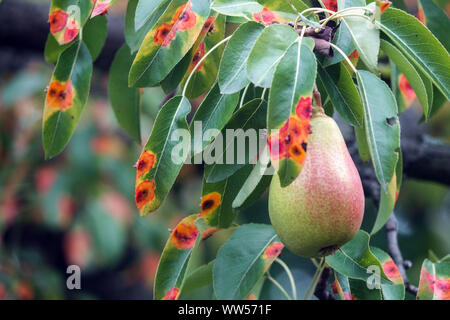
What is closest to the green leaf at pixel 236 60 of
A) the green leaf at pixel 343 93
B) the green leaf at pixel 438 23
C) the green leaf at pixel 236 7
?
the green leaf at pixel 236 7

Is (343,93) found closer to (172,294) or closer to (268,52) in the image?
(268,52)

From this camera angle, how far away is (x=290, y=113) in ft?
2.53

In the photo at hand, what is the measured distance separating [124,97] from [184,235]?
1.23 feet

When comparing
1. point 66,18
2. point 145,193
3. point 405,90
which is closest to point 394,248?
point 405,90

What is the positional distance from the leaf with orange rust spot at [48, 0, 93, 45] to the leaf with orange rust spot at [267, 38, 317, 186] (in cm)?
37

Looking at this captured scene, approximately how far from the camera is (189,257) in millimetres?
1053

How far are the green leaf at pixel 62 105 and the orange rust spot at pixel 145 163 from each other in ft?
0.75

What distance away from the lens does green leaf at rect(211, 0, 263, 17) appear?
2.85 feet

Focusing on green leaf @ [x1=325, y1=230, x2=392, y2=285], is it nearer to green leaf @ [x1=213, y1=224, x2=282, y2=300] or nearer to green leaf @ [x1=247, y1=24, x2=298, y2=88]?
green leaf @ [x1=213, y1=224, x2=282, y2=300]

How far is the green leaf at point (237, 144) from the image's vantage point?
3.06 feet

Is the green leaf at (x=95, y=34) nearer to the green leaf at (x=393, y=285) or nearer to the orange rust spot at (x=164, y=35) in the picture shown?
the orange rust spot at (x=164, y=35)

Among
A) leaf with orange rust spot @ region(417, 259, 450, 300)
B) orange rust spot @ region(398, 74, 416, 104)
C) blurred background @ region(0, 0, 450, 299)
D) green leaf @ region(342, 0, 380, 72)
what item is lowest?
blurred background @ region(0, 0, 450, 299)

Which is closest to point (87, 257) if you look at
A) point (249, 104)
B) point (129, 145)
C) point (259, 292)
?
point (129, 145)

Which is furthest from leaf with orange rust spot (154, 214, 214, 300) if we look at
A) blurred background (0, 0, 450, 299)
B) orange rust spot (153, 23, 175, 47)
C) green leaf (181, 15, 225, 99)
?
blurred background (0, 0, 450, 299)
